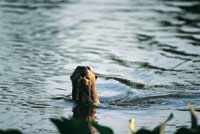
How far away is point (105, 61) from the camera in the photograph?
378 inches

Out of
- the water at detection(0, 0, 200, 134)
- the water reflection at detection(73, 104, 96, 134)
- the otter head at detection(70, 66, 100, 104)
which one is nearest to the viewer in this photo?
the water reflection at detection(73, 104, 96, 134)

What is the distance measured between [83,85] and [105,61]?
3.34 meters

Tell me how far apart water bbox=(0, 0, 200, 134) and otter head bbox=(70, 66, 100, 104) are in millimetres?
189

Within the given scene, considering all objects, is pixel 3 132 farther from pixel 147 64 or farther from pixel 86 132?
pixel 147 64

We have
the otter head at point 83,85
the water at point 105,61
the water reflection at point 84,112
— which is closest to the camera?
the water reflection at point 84,112

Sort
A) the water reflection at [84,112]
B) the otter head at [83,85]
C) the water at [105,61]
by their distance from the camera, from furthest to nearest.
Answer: the otter head at [83,85], the water at [105,61], the water reflection at [84,112]

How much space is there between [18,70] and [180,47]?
161 inches

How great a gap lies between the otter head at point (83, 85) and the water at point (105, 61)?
19 centimetres

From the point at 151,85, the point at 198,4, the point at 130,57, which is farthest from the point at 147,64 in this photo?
the point at 198,4

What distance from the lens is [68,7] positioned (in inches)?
677

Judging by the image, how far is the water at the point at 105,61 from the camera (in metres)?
6.18

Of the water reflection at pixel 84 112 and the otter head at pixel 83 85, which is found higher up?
the otter head at pixel 83 85

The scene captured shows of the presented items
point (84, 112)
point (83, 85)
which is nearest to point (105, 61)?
point (83, 85)

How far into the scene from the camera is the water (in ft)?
20.3
